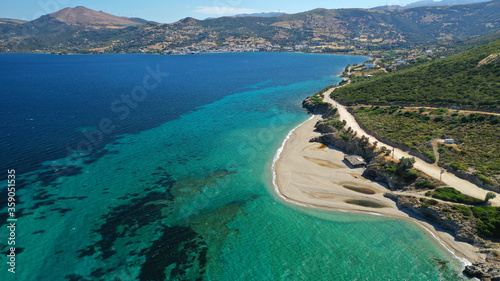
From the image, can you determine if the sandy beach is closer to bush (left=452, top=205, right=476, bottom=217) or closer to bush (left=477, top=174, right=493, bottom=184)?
bush (left=452, top=205, right=476, bottom=217)

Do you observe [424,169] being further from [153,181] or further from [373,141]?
[153,181]

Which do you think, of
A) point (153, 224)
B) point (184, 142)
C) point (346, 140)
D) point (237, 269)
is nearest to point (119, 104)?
point (184, 142)

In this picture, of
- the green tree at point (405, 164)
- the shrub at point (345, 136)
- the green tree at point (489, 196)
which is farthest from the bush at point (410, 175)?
the shrub at point (345, 136)

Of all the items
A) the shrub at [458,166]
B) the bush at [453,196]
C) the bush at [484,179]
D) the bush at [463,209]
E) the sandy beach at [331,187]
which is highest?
the shrub at [458,166]


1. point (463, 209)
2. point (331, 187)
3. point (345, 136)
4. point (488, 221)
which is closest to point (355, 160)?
point (345, 136)

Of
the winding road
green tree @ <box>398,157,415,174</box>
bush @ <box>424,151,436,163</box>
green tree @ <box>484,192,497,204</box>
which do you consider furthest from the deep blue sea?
bush @ <box>424,151,436,163</box>

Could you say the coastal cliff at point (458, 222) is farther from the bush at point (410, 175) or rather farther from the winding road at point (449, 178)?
the winding road at point (449, 178)
